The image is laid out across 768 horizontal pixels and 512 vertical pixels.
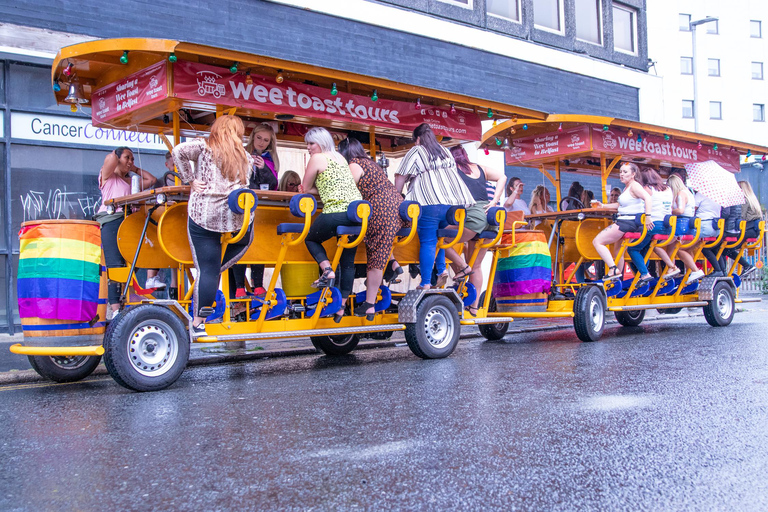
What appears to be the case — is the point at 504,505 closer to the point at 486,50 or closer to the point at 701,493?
the point at 701,493

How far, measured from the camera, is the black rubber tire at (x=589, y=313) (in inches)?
377

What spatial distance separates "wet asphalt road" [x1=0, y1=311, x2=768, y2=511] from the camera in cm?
339

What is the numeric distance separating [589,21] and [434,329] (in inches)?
551

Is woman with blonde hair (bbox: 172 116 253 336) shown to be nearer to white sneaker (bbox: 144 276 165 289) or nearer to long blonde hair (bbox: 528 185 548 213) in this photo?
white sneaker (bbox: 144 276 165 289)

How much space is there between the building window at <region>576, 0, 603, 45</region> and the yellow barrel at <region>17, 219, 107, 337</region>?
15.8 meters

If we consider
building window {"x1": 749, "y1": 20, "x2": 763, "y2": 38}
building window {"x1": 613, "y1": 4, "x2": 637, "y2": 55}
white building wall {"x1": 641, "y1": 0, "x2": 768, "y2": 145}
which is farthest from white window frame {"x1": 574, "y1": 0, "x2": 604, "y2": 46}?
building window {"x1": 749, "y1": 20, "x2": 763, "y2": 38}

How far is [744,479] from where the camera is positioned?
351 centimetres

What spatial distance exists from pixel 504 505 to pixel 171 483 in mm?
1509

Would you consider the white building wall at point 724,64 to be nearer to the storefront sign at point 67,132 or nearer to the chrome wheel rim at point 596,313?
the chrome wheel rim at point 596,313

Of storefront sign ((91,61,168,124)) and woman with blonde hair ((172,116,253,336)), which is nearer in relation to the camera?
woman with blonde hair ((172,116,253,336))

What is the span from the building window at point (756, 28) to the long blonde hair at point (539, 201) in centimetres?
5086

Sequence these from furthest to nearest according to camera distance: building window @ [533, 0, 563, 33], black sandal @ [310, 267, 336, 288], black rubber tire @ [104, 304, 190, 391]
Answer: building window @ [533, 0, 563, 33]
black sandal @ [310, 267, 336, 288]
black rubber tire @ [104, 304, 190, 391]

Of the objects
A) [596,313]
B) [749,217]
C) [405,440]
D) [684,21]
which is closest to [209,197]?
[405,440]

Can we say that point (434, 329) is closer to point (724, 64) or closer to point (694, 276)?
point (694, 276)
